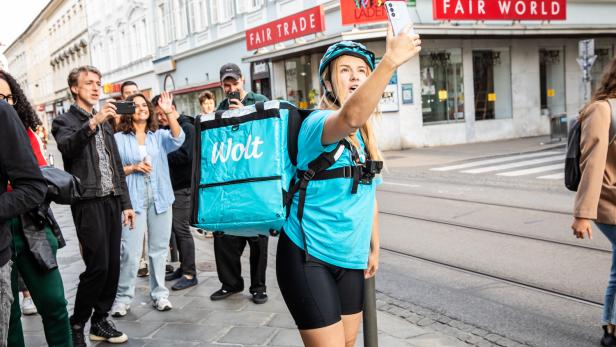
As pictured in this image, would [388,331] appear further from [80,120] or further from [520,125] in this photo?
[520,125]

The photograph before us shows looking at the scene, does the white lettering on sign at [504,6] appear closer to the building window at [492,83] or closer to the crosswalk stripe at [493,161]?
the building window at [492,83]

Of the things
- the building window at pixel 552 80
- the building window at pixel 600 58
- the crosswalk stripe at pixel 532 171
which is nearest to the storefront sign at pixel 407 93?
the building window at pixel 552 80

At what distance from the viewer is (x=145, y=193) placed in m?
4.61

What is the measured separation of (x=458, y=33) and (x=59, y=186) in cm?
1693

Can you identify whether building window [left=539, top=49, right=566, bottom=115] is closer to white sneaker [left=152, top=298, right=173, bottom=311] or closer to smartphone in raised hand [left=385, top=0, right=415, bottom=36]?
white sneaker [left=152, top=298, right=173, bottom=311]

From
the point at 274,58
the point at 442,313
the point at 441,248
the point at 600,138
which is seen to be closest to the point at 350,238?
the point at 600,138

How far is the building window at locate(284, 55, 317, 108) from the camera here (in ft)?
68.1

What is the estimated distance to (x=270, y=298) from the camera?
486 centimetres

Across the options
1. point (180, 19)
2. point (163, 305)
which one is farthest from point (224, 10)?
point (163, 305)

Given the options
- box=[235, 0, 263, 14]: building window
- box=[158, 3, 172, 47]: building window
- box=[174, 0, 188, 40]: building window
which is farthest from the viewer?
box=[158, 3, 172, 47]: building window

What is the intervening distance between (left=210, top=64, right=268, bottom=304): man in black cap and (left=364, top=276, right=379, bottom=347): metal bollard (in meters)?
2.14

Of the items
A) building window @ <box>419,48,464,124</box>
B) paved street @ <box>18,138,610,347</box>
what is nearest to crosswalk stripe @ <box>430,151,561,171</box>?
paved street @ <box>18,138,610,347</box>

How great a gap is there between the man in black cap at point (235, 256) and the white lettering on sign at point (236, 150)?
8.13ft

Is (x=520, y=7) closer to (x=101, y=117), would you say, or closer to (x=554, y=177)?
(x=554, y=177)
